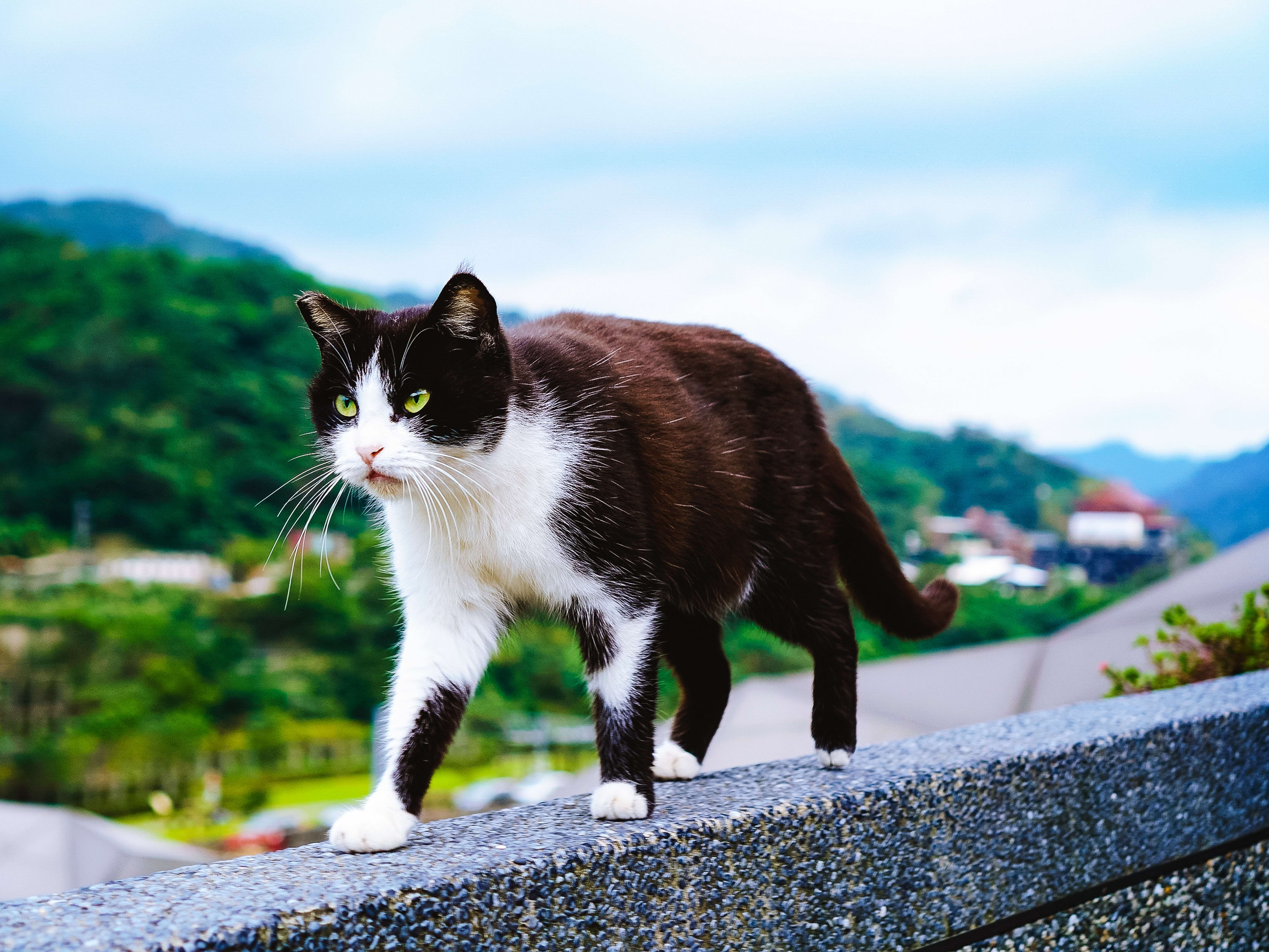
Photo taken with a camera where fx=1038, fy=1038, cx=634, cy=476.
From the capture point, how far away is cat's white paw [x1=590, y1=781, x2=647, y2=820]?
134cm

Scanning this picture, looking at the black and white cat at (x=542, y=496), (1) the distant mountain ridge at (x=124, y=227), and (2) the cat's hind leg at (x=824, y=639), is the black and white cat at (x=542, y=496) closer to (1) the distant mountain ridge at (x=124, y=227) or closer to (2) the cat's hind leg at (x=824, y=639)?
(2) the cat's hind leg at (x=824, y=639)

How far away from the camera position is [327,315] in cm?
132

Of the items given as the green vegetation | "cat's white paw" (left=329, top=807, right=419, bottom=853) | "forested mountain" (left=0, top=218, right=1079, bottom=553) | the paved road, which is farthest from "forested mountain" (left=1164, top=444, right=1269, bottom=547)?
"forested mountain" (left=0, top=218, right=1079, bottom=553)

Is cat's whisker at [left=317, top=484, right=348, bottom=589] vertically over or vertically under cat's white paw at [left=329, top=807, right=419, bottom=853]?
over

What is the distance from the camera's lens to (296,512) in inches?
49.4

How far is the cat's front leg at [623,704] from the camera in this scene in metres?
1.35

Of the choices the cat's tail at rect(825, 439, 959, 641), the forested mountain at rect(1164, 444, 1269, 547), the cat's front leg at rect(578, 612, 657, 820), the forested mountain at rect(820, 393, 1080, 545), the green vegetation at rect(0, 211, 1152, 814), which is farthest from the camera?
the green vegetation at rect(0, 211, 1152, 814)

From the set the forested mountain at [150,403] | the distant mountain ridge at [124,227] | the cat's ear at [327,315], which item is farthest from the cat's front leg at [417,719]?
the distant mountain ridge at [124,227]

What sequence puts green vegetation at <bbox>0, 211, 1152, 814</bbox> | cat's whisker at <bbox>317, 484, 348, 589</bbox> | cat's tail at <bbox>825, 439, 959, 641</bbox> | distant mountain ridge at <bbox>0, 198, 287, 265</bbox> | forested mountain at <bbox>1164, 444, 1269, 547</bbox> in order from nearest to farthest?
1. cat's whisker at <bbox>317, 484, 348, 589</bbox>
2. cat's tail at <bbox>825, 439, 959, 641</bbox>
3. forested mountain at <bbox>1164, 444, 1269, 547</bbox>
4. green vegetation at <bbox>0, 211, 1152, 814</bbox>
5. distant mountain ridge at <bbox>0, 198, 287, 265</bbox>

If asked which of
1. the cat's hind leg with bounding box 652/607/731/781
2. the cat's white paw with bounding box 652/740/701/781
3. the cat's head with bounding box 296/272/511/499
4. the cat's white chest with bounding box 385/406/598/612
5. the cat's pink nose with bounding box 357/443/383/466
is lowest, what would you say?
the cat's white paw with bounding box 652/740/701/781

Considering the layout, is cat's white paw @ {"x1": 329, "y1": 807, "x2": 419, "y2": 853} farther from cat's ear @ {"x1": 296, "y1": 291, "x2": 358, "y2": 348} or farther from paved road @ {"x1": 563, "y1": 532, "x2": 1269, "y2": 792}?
paved road @ {"x1": 563, "y1": 532, "x2": 1269, "y2": 792}

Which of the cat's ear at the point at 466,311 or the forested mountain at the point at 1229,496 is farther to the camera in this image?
the forested mountain at the point at 1229,496

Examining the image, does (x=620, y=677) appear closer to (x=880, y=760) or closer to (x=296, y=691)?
(x=880, y=760)

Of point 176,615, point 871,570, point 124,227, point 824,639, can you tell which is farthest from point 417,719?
point 124,227
